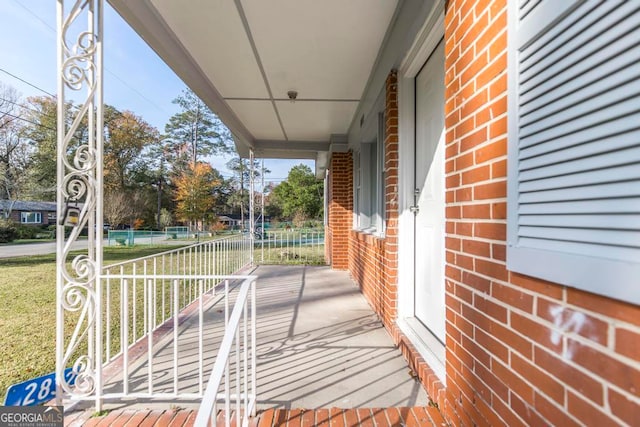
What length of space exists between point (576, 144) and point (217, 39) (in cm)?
273

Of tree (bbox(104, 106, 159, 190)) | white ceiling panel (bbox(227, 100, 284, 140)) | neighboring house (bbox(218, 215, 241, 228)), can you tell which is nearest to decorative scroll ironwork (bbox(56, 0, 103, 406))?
white ceiling panel (bbox(227, 100, 284, 140))

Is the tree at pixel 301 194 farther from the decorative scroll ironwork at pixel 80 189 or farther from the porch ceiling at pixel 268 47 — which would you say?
the decorative scroll ironwork at pixel 80 189

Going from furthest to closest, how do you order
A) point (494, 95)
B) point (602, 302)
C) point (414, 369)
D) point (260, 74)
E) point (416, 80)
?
point (260, 74)
point (416, 80)
point (414, 369)
point (494, 95)
point (602, 302)

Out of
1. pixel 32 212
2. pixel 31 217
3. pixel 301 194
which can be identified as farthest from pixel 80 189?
pixel 31 217

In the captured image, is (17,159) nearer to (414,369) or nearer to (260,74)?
(260,74)

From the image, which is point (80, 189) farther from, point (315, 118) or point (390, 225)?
point (315, 118)

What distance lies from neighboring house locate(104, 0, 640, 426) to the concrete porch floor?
20 cm

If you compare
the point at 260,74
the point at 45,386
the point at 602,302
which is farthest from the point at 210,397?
the point at 260,74

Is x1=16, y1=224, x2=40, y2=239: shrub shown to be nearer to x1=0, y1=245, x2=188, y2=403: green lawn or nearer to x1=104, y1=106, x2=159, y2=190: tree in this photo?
x1=104, y1=106, x2=159, y2=190: tree

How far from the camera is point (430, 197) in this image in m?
2.18

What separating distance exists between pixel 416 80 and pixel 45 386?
3213 millimetres

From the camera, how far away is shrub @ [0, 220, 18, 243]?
14212 millimetres

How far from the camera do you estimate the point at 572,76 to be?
31.3 inches

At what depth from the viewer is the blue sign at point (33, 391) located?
1.56 m
